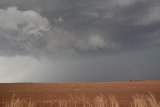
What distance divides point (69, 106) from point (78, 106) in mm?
709

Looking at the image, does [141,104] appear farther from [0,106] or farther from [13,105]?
[0,106]

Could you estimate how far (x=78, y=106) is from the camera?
1978 centimetres

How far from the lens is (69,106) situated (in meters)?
19.9

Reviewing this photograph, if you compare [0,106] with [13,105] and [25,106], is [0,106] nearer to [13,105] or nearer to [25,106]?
[25,106]

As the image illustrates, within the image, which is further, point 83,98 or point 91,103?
point 91,103

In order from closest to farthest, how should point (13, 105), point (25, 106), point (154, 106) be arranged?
point (154, 106) → point (13, 105) → point (25, 106)

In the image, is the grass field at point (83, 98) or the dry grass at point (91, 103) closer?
the dry grass at point (91, 103)

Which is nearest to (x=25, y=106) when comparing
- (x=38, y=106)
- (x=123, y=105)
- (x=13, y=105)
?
(x=38, y=106)

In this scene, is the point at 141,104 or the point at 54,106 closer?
the point at 141,104

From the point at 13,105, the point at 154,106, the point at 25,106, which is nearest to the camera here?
the point at 154,106

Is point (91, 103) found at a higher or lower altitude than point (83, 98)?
lower

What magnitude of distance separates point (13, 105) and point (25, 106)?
17.8 feet

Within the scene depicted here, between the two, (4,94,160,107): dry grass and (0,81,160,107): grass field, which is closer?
(4,94,160,107): dry grass

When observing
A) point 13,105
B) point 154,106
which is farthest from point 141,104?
point 13,105
